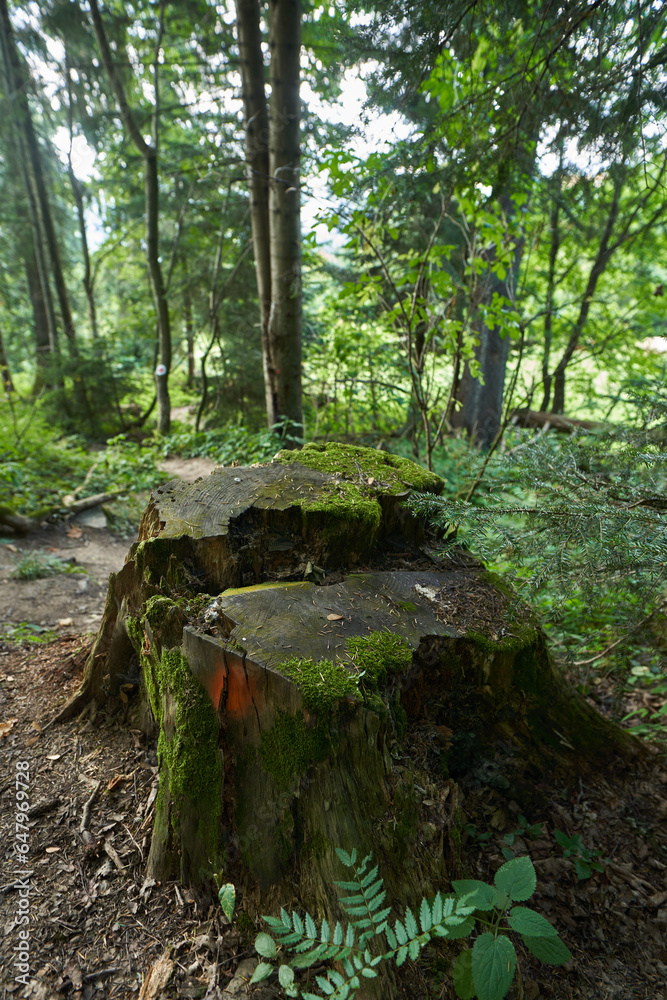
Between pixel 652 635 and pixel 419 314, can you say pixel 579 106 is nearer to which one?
pixel 419 314

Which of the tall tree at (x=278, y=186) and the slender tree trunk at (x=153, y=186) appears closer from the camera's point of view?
the tall tree at (x=278, y=186)

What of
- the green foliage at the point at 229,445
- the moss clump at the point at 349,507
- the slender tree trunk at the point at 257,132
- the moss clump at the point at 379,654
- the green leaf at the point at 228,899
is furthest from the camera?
the slender tree trunk at the point at 257,132

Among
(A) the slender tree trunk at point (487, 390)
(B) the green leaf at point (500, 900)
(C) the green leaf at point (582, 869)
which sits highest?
(A) the slender tree trunk at point (487, 390)

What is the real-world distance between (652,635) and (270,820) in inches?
94.9

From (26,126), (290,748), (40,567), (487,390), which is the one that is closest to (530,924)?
(290,748)

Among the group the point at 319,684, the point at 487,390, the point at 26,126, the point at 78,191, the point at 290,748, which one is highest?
the point at 26,126

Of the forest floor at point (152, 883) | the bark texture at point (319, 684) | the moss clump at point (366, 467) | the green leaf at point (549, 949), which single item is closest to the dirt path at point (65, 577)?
the forest floor at point (152, 883)

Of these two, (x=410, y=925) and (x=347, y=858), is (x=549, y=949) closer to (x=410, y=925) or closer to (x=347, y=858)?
(x=410, y=925)

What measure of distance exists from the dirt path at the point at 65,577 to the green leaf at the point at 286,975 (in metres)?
3.21

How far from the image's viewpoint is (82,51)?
1162cm

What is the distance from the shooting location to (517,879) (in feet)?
5.52

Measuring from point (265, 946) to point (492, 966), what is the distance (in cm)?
73

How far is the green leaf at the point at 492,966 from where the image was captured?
1.47 metres

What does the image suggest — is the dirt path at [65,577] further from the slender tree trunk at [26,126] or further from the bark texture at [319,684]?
the slender tree trunk at [26,126]
